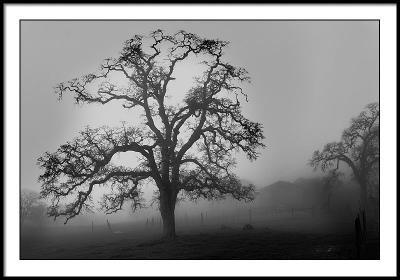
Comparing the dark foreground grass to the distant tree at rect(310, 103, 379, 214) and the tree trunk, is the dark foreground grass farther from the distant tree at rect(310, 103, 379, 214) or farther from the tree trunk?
the distant tree at rect(310, 103, 379, 214)

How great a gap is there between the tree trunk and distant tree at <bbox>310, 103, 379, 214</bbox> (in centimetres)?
402

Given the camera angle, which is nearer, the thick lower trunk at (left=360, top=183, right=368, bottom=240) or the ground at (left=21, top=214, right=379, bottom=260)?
the ground at (left=21, top=214, right=379, bottom=260)

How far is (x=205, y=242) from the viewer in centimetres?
1155

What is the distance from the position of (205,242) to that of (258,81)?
4522 millimetres

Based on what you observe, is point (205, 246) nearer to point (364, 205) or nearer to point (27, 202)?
point (364, 205)

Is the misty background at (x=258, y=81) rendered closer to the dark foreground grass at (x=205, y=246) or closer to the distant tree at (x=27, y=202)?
the distant tree at (x=27, y=202)

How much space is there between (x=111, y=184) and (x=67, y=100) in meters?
2.59

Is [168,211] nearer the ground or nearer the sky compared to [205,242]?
nearer the sky

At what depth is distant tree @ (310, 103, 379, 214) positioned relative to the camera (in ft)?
38.8

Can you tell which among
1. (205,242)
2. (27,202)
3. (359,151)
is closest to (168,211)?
(205,242)

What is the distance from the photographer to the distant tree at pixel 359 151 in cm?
1182

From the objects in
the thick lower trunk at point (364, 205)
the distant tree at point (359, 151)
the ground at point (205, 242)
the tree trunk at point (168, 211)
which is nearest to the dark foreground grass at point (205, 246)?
the ground at point (205, 242)

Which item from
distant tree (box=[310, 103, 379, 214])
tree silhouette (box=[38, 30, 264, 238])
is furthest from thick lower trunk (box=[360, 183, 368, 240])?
tree silhouette (box=[38, 30, 264, 238])

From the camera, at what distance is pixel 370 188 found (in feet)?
39.2
